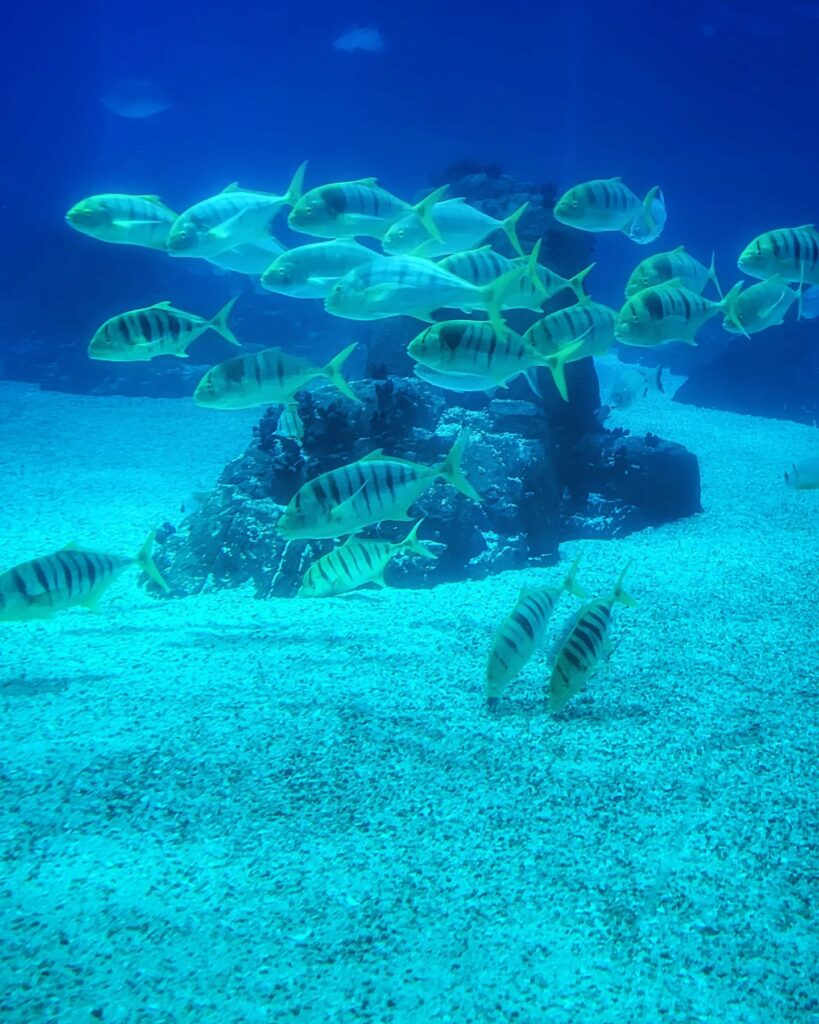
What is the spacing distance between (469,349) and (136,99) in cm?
4407

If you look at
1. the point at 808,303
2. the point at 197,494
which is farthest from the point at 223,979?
the point at 808,303

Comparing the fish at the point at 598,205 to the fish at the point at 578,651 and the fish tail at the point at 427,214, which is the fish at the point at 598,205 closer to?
the fish tail at the point at 427,214

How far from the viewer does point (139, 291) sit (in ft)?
66.8

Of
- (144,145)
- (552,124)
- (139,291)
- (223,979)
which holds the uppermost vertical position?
(144,145)

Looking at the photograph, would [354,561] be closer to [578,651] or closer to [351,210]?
[578,651]

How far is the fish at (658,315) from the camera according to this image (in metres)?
4.23

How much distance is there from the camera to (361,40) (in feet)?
103

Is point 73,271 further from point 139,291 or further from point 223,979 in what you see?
point 223,979

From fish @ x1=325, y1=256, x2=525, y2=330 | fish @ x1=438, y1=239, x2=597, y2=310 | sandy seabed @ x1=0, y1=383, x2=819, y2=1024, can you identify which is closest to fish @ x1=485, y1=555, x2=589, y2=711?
sandy seabed @ x1=0, y1=383, x2=819, y2=1024

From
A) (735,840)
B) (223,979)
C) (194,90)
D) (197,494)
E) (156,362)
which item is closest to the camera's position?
(223,979)

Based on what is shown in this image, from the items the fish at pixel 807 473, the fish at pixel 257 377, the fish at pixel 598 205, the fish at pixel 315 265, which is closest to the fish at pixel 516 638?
the fish at pixel 257 377

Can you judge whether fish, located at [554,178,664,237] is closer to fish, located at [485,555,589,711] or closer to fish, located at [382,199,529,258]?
fish, located at [382,199,529,258]

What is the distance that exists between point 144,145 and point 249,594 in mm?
43260

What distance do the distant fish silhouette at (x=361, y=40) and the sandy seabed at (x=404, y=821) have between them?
34087mm
